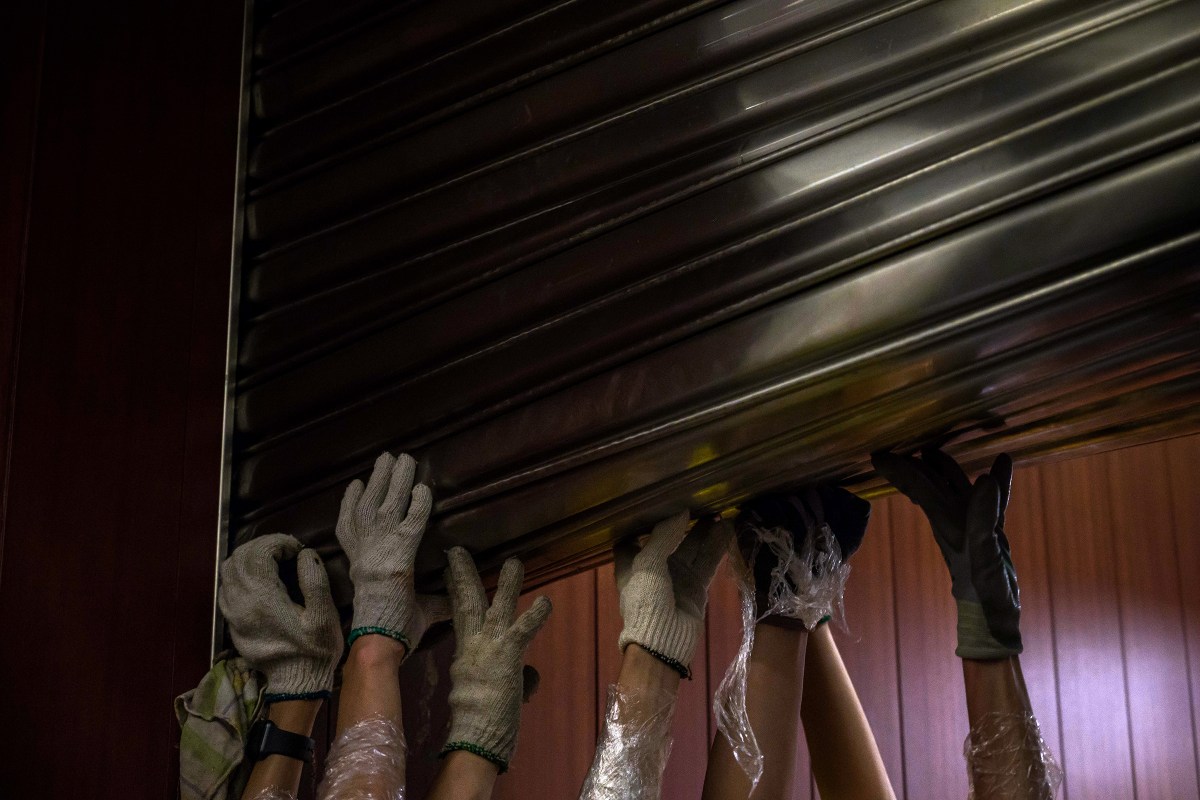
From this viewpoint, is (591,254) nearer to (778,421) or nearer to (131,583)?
(778,421)

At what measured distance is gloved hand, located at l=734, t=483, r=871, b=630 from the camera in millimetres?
1821

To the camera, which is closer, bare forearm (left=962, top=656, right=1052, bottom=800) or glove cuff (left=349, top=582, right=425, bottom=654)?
bare forearm (left=962, top=656, right=1052, bottom=800)

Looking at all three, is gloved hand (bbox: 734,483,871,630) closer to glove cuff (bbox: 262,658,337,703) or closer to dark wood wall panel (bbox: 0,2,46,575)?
glove cuff (bbox: 262,658,337,703)

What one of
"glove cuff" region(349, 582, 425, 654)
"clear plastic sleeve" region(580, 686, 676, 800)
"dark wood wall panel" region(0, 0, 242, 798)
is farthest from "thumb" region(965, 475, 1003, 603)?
"dark wood wall panel" region(0, 0, 242, 798)

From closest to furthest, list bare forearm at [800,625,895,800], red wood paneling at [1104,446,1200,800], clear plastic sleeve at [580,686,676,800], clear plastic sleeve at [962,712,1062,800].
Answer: clear plastic sleeve at [962,712,1062,800] → clear plastic sleeve at [580,686,676,800] → bare forearm at [800,625,895,800] → red wood paneling at [1104,446,1200,800]

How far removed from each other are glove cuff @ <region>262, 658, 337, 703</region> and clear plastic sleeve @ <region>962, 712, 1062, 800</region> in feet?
3.52

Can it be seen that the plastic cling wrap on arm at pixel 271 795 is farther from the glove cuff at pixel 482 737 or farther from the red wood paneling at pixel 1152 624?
the red wood paneling at pixel 1152 624

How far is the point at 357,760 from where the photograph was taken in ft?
5.87

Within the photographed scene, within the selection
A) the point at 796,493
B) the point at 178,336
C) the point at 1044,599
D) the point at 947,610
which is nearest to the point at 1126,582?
the point at 1044,599

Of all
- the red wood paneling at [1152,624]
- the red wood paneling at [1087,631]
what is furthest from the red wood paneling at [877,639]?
the red wood paneling at [1152,624]

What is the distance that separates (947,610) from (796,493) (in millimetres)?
2141

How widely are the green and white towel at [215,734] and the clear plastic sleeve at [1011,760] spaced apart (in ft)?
3.85

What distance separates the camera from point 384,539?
1.83m

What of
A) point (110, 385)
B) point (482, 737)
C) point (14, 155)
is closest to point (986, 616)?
point (482, 737)
